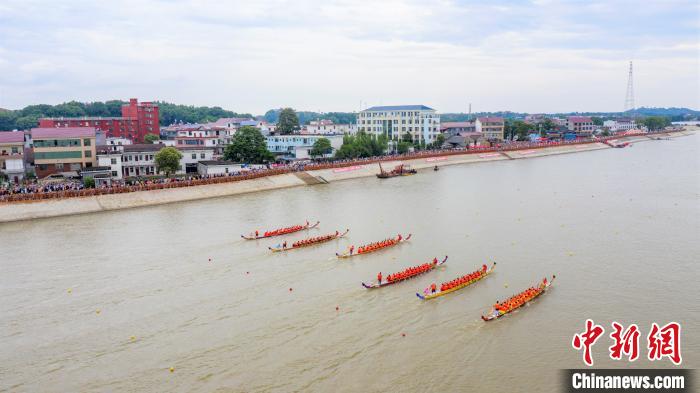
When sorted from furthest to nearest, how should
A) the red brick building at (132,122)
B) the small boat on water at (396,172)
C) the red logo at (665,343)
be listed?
1. the red brick building at (132,122)
2. the small boat on water at (396,172)
3. the red logo at (665,343)

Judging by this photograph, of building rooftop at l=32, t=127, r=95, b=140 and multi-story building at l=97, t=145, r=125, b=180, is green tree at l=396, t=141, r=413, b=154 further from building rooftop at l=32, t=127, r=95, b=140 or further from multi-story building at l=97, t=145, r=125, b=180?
building rooftop at l=32, t=127, r=95, b=140

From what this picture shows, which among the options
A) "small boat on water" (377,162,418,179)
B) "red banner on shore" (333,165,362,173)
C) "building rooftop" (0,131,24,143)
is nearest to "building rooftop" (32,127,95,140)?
"building rooftop" (0,131,24,143)

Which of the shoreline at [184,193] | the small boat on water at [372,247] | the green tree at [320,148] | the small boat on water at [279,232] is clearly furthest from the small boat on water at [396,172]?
the small boat on water at [372,247]

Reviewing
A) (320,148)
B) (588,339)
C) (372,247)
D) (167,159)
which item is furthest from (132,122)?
Result: (588,339)

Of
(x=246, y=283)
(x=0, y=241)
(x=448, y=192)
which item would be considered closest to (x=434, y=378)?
(x=246, y=283)

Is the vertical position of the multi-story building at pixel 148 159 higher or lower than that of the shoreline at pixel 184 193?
higher

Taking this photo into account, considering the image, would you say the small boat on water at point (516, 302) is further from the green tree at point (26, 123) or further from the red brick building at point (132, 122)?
the green tree at point (26, 123)

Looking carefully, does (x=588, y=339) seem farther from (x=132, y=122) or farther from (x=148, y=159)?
(x=132, y=122)
